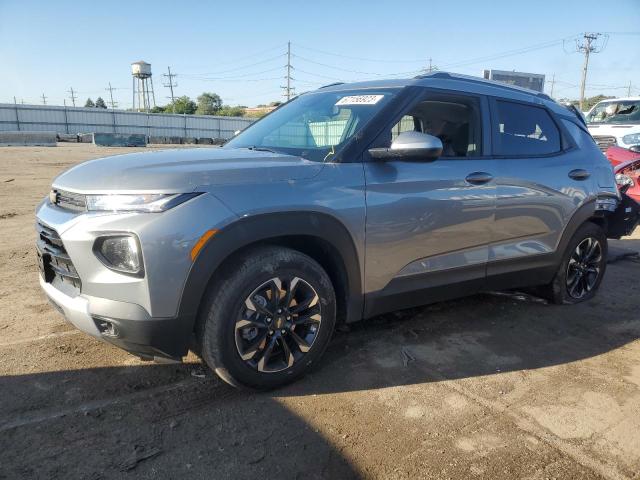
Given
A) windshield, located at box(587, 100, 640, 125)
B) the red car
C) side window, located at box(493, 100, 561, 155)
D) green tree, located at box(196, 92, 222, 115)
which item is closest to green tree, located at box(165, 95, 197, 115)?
green tree, located at box(196, 92, 222, 115)

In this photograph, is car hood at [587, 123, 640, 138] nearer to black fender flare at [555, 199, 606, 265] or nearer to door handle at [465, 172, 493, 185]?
black fender flare at [555, 199, 606, 265]

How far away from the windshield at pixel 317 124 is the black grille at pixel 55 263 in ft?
4.71

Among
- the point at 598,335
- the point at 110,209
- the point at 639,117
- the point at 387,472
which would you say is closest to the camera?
the point at 387,472

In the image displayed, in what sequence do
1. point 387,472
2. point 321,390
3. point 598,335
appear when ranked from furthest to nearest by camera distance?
point 598,335 < point 321,390 < point 387,472

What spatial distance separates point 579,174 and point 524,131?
2.22 ft

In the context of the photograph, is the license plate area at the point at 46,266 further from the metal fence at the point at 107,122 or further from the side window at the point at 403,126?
the metal fence at the point at 107,122

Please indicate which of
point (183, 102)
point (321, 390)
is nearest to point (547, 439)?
point (321, 390)

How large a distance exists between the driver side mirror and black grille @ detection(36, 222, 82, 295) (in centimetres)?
182

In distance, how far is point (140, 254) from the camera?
2426mm

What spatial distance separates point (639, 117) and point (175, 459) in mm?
14601

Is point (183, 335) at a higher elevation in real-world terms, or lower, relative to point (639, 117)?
lower

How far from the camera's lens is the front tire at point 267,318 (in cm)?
268

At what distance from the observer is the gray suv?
8.22 feet

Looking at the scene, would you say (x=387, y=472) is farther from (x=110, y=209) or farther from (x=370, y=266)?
(x=110, y=209)
